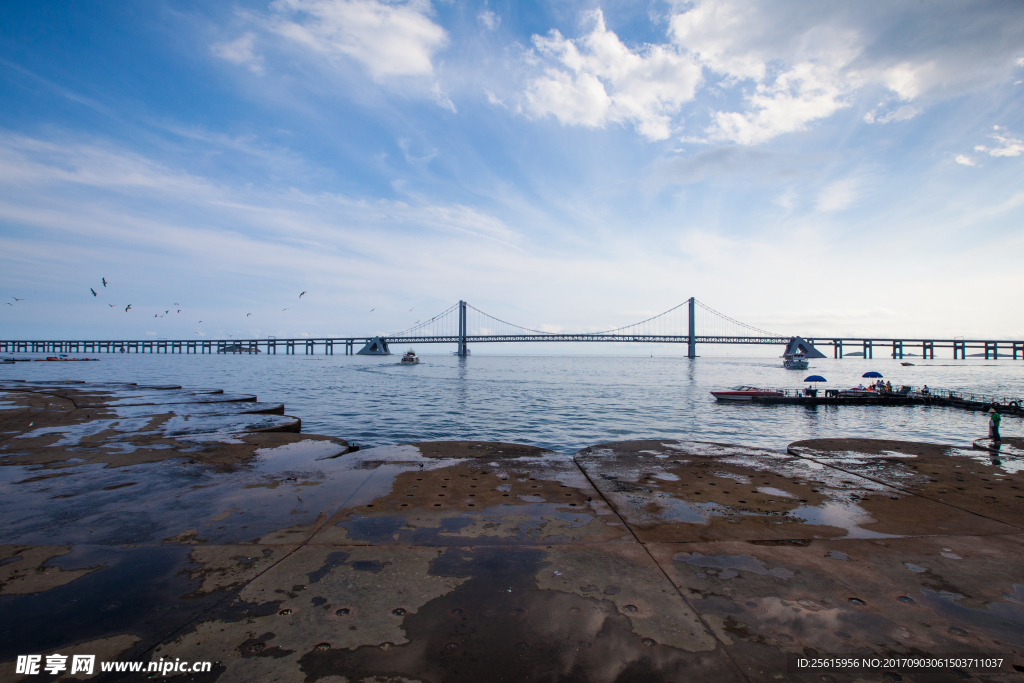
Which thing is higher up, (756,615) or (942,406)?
(756,615)

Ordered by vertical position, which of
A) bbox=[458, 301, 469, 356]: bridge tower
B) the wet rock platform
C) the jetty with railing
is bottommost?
the jetty with railing

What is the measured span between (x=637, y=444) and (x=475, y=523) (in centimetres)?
644

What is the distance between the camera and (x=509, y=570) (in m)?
4.02

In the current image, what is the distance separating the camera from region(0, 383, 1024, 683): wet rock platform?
9.39ft

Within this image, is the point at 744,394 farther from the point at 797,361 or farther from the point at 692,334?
the point at 692,334

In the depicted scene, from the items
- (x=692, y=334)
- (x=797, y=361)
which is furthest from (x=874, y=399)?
(x=692, y=334)

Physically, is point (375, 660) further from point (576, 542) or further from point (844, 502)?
point (844, 502)

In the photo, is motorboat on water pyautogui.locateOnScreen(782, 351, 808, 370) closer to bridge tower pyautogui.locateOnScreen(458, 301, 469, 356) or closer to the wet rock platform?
bridge tower pyautogui.locateOnScreen(458, 301, 469, 356)

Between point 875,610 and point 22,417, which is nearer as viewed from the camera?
point 875,610

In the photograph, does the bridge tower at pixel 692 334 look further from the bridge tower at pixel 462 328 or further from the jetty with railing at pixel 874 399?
the jetty with railing at pixel 874 399

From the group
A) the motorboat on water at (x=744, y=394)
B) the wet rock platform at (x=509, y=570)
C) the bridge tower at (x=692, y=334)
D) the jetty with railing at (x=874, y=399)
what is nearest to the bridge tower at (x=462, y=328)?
the bridge tower at (x=692, y=334)

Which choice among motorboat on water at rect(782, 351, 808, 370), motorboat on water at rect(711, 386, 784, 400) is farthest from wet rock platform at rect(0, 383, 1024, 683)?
motorboat on water at rect(782, 351, 808, 370)

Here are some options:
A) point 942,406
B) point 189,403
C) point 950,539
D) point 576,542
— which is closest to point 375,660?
point 576,542

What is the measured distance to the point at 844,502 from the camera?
6129 mm
